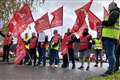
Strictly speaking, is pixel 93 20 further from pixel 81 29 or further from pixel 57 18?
pixel 57 18

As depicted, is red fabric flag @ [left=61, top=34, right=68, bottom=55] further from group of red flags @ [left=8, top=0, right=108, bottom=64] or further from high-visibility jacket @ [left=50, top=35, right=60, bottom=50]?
group of red flags @ [left=8, top=0, right=108, bottom=64]

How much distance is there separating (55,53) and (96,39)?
2504mm

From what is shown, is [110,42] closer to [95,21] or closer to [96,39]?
[95,21]

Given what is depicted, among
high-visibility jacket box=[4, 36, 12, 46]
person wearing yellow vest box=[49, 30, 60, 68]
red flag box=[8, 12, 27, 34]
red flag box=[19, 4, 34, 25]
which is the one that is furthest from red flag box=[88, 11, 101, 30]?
high-visibility jacket box=[4, 36, 12, 46]

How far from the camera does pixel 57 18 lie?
23172mm

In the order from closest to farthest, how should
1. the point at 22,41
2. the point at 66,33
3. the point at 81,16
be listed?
the point at 81,16
the point at 66,33
the point at 22,41

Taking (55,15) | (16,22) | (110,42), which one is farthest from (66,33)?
(110,42)

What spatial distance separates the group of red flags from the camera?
70.2 ft

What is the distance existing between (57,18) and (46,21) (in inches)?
26.5

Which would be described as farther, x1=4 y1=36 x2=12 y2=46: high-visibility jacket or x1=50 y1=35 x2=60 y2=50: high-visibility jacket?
x1=4 y1=36 x2=12 y2=46: high-visibility jacket

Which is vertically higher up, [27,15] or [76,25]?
[27,15]

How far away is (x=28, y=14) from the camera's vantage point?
24000 mm

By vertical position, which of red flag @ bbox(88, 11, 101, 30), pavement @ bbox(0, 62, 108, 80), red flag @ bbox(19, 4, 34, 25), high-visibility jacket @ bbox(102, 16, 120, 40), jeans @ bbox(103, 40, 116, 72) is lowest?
pavement @ bbox(0, 62, 108, 80)

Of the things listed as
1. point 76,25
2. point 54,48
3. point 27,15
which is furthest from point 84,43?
point 27,15
